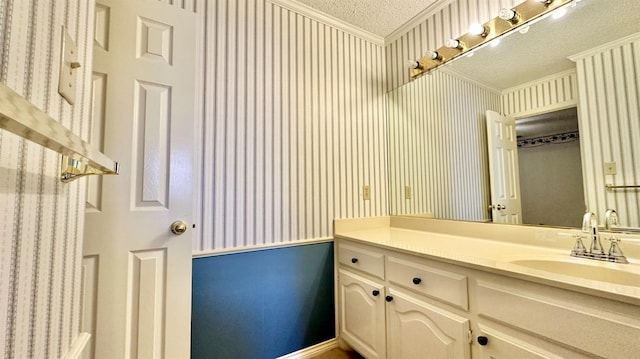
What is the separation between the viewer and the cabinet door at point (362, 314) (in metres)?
1.43

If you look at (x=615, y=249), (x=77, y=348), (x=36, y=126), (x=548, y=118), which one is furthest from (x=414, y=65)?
(x=77, y=348)

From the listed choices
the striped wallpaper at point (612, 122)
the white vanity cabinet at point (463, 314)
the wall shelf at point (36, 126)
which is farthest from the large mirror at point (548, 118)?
the wall shelf at point (36, 126)

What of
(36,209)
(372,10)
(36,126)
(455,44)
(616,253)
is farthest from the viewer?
(372,10)

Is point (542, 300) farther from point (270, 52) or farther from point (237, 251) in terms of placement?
point (270, 52)

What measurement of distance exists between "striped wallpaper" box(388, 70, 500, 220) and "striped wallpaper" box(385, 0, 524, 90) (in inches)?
6.9

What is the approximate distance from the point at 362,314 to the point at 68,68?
5.37ft

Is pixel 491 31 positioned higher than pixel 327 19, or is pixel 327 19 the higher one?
pixel 327 19

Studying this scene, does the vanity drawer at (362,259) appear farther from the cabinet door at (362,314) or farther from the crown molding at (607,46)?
A: the crown molding at (607,46)

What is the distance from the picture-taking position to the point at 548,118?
4.50 feet

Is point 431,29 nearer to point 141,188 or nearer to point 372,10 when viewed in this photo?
point 372,10

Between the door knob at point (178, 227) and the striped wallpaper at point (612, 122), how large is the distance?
6.14 ft

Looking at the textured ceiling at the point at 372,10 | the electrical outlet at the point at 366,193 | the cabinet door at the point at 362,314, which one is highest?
the textured ceiling at the point at 372,10

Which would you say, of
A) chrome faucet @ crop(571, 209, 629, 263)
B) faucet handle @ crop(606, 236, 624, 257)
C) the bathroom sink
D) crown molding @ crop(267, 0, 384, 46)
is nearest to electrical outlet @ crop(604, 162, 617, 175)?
chrome faucet @ crop(571, 209, 629, 263)

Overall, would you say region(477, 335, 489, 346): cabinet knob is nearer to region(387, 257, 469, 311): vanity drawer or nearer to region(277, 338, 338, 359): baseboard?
region(387, 257, 469, 311): vanity drawer
